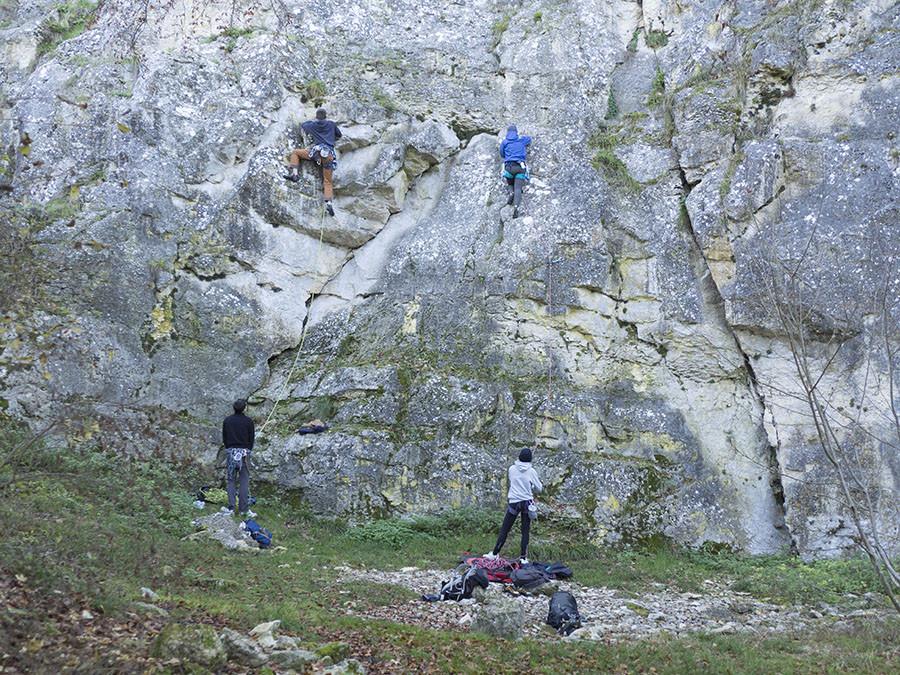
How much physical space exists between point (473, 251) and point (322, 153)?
13.1 feet

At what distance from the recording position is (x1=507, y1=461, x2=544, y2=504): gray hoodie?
12.2 m

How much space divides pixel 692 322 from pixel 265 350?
8852 millimetres

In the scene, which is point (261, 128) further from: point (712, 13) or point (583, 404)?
point (712, 13)

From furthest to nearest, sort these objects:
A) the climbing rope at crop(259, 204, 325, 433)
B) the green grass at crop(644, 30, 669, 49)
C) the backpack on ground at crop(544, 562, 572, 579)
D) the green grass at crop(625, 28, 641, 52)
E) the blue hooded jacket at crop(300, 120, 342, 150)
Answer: the green grass at crop(625, 28, 641, 52) → the green grass at crop(644, 30, 669, 49) → the blue hooded jacket at crop(300, 120, 342, 150) → the climbing rope at crop(259, 204, 325, 433) → the backpack on ground at crop(544, 562, 572, 579)

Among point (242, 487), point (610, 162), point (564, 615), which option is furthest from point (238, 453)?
point (610, 162)

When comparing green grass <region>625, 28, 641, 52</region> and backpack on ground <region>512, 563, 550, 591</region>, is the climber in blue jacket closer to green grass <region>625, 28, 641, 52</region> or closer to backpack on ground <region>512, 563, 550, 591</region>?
green grass <region>625, 28, 641, 52</region>

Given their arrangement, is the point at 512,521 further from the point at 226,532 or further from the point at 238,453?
the point at 238,453

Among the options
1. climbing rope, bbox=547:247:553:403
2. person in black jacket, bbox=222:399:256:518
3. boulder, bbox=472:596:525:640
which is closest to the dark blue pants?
person in black jacket, bbox=222:399:256:518

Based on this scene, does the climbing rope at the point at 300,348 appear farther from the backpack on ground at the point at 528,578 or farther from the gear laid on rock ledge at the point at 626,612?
the backpack on ground at the point at 528,578

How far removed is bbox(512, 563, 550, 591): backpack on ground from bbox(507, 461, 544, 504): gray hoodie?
116cm

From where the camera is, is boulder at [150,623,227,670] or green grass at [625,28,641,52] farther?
green grass at [625,28,641,52]

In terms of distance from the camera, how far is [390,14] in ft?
67.3

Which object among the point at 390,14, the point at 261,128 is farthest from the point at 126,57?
the point at 390,14

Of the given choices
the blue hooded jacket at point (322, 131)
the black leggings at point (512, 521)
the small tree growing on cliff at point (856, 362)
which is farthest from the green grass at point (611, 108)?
the black leggings at point (512, 521)
